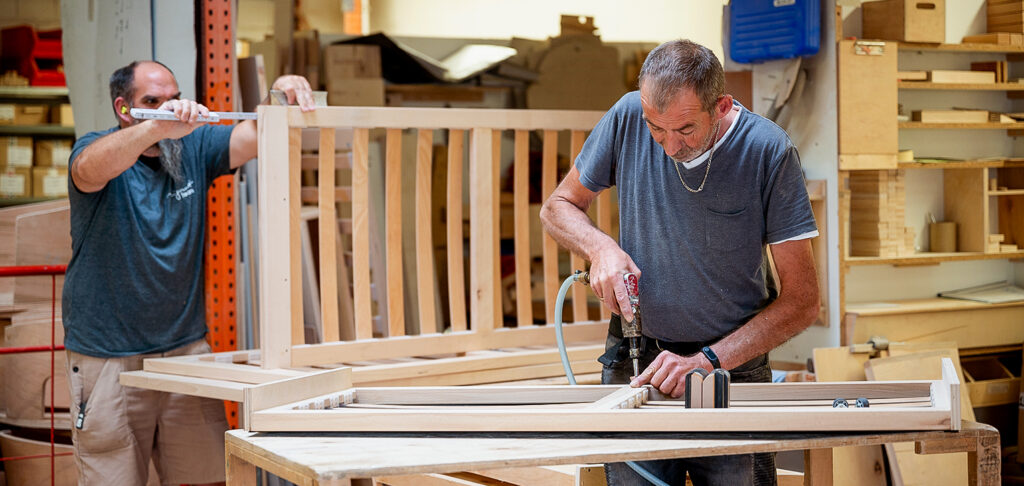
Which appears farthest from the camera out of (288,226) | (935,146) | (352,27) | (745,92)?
(352,27)

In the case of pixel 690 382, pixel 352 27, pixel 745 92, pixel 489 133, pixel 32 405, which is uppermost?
pixel 352 27

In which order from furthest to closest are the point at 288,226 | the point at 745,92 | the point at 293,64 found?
the point at 293,64 < the point at 745,92 < the point at 288,226

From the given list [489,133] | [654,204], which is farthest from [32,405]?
[654,204]

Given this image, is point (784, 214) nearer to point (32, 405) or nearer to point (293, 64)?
point (32, 405)

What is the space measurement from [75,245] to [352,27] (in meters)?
6.13

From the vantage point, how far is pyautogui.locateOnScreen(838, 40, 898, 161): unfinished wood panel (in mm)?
5387

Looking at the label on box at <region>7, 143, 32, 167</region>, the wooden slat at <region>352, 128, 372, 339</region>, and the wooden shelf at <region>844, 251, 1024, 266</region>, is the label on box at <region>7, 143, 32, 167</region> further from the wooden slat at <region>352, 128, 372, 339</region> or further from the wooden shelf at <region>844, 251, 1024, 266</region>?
the wooden shelf at <region>844, 251, 1024, 266</region>

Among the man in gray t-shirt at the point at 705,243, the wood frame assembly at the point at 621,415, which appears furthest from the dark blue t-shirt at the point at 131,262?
the man in gray t-shirt at the point at 705,243

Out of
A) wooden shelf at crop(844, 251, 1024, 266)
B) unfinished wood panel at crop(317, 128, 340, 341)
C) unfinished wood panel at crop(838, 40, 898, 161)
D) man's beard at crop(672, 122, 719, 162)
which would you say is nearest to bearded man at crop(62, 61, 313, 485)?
unfinished wood panel at crop(317, 128, 340, 341)

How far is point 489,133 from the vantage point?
3.76m

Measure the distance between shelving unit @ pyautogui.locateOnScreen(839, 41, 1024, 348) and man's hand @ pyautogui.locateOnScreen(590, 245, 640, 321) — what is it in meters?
3.11

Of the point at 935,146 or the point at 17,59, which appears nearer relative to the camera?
the point at 935,146

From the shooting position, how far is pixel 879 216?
228 inches

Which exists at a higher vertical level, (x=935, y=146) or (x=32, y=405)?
(x=935, y=146)
